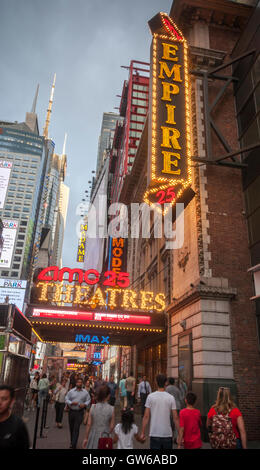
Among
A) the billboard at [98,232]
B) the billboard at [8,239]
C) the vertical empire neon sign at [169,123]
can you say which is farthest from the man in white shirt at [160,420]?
the billboard at [8,239]

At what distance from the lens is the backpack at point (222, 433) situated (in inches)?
212

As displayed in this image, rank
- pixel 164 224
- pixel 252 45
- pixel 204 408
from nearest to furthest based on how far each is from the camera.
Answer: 1. pixel 204 408
2. pixel 252 45
3. pixel 164 224

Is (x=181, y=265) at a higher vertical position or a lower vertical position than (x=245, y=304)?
higher

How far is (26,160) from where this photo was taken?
17088cm

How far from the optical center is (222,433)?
5.46m

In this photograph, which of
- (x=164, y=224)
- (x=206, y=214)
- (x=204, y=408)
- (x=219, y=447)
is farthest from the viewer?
(x=164, y=224)

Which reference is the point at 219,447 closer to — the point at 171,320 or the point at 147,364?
the point at 171,320

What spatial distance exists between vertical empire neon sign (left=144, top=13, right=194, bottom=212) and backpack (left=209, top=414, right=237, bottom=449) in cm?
1101

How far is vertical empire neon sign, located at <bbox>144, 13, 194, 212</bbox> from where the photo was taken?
15453 mm

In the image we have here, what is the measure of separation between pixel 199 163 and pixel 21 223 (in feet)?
520

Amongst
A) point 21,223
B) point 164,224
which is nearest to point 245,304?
point 164,224

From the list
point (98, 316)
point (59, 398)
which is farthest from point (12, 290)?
point (59, 398)

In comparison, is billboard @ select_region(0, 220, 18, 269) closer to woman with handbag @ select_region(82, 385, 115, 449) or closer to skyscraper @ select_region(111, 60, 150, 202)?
skyscraper @ select_region(111, 60, 150, 202)

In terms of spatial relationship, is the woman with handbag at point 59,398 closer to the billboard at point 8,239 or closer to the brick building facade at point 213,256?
the brick building facade at point 213,256
